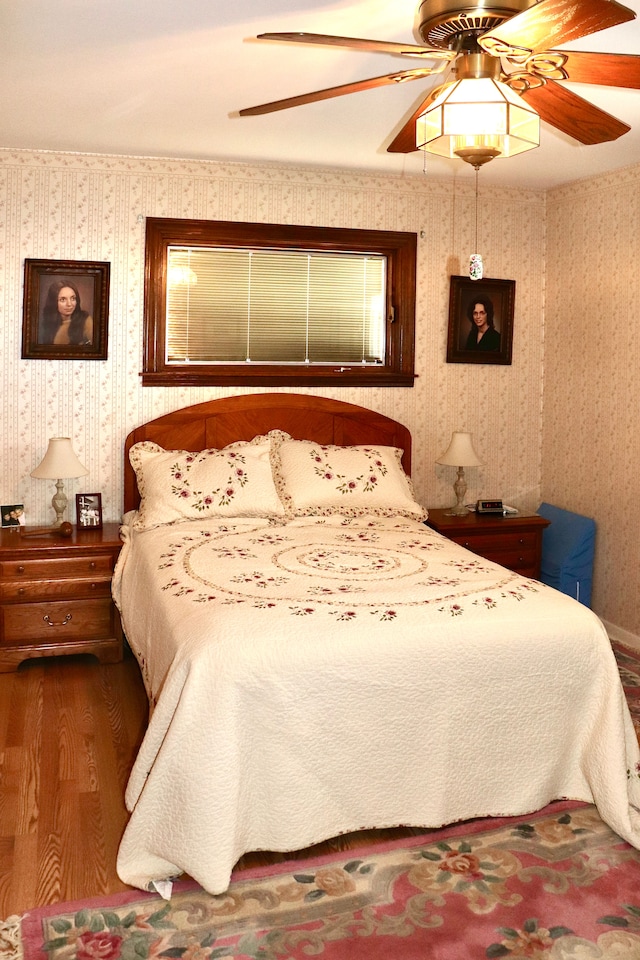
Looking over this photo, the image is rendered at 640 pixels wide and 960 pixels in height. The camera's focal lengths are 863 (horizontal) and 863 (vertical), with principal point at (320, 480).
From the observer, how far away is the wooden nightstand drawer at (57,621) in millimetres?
3934

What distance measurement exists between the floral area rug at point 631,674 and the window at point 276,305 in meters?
1.82

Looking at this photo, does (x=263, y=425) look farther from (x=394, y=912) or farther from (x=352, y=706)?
(x=394, y=912)

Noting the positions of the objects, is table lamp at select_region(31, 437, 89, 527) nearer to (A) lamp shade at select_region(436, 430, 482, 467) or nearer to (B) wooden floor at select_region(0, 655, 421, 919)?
(B) wooden floor at select_region(0, 655, 421, 919)

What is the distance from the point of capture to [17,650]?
3.94m

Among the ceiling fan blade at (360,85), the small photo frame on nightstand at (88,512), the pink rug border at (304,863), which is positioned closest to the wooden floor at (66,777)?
the pink rug border at (304,863)

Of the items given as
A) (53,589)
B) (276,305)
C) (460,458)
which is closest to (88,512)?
(53,589)

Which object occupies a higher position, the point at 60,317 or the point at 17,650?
the point at 60,317

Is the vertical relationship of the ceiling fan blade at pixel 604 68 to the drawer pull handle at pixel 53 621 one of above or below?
above

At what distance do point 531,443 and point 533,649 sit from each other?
2667 mm

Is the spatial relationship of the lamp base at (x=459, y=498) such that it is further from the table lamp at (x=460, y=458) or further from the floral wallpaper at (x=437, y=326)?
the floral wallpaper at (x=437, y=326)

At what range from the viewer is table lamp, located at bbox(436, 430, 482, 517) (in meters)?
4.65

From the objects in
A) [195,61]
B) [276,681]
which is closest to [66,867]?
[276,681]

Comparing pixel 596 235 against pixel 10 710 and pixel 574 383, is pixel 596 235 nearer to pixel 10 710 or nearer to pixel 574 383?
pixel 574 383

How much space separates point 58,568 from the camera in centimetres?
398
